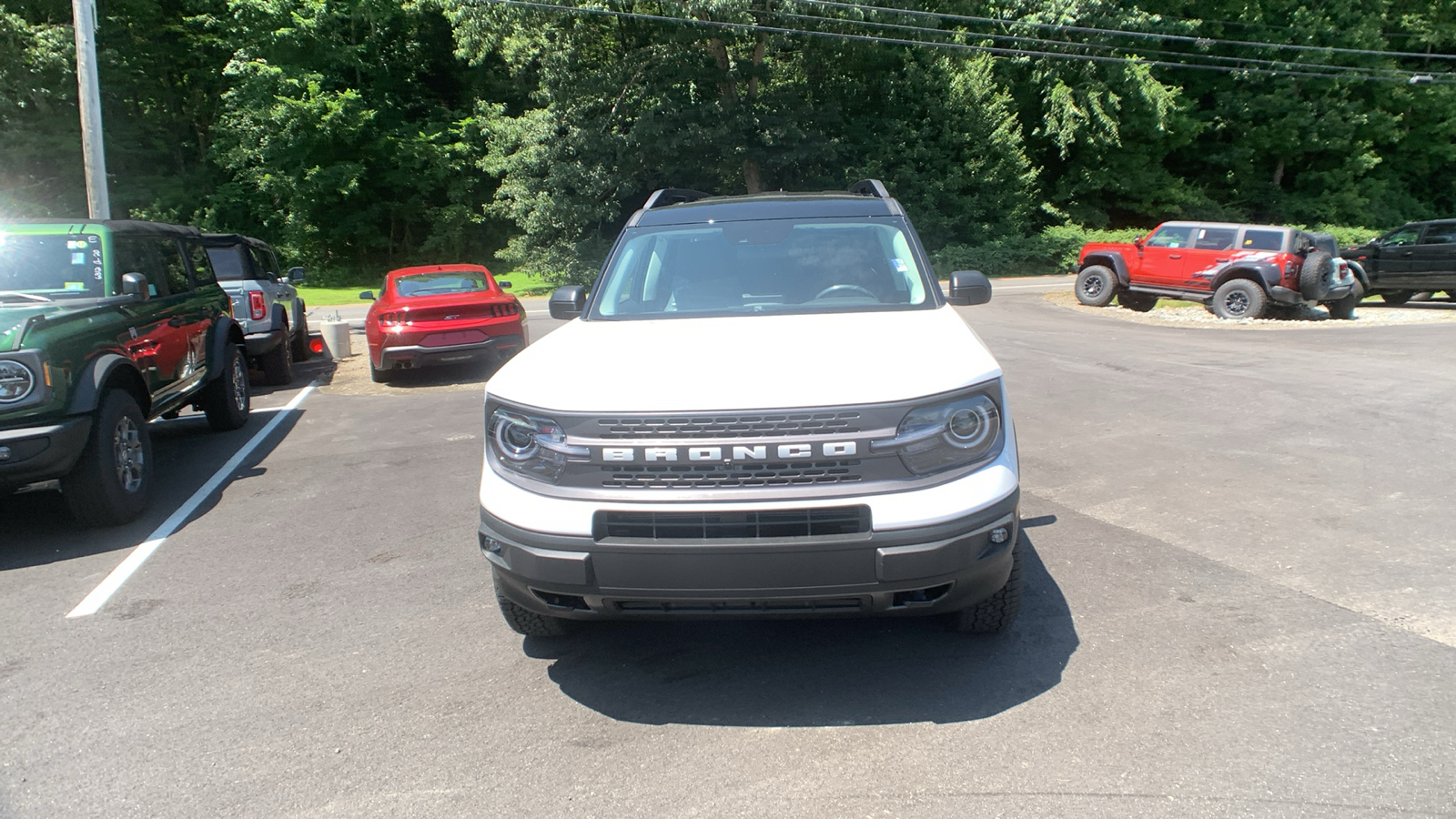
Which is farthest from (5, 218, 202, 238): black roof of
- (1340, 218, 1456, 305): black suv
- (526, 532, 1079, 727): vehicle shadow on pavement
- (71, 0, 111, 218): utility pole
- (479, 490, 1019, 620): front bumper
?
(1340, 218, 1456, 305): black suv

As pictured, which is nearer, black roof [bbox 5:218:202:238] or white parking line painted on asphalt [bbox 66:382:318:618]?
white parking line painted on asphalt [bbox 66:382:318:618]

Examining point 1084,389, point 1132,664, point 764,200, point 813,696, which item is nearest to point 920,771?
point 813,696

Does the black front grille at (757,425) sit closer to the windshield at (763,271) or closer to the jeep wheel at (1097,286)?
the windshield at (763,271)

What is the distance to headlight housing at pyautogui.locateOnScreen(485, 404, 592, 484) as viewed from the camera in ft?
11.2

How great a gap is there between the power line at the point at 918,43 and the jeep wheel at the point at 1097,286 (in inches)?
396

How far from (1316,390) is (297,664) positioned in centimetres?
985

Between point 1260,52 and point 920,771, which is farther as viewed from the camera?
point 1260,52

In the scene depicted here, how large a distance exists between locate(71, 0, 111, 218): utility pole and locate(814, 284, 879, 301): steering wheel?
14.3 m

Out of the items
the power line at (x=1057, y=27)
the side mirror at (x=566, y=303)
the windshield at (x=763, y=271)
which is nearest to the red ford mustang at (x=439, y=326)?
the side mirror at (x=566, y=303)

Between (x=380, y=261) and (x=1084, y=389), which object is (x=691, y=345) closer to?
(x=1084, y=389)

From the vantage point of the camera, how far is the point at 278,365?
12.5m

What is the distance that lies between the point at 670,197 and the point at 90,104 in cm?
1312

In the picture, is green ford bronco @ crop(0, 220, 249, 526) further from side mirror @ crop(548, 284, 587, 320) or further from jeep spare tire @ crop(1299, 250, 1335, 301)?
jeep spare tire @ crop(1299, 250, 1335, 301)

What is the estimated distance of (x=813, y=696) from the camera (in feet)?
11.8
